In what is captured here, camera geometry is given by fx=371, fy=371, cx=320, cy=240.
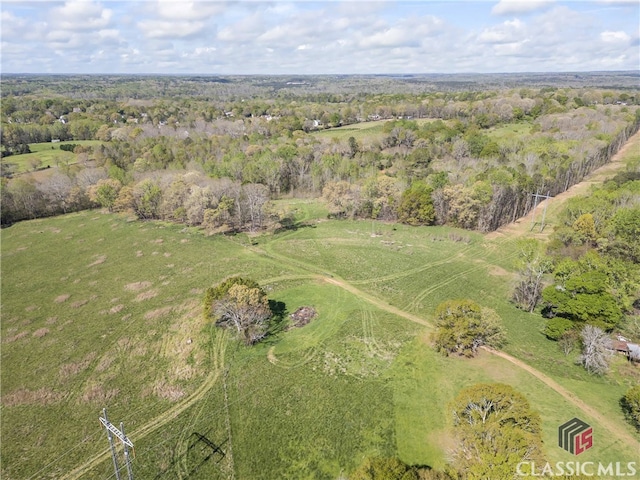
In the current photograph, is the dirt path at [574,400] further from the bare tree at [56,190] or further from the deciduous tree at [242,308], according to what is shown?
the bare tree at [56,190]

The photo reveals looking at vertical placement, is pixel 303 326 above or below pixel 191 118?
below

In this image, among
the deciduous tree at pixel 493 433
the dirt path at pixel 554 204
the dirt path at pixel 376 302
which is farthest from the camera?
the dirt path at pixel 554 204

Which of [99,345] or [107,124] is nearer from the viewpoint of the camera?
[99,345]

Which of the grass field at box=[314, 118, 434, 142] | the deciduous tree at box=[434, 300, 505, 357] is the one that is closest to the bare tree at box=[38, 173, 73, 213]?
the grass field at box=[314, 118, 434, 142]

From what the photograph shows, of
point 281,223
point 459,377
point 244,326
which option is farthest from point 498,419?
point 281,223

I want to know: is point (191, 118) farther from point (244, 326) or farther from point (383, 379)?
point (383, 379)

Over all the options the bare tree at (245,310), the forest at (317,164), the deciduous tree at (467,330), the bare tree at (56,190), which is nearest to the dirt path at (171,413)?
the bare tree at (245,310)

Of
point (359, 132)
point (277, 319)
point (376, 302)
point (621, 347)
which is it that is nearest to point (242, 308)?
point (277, 319)

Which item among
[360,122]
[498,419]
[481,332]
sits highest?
[360,122]
